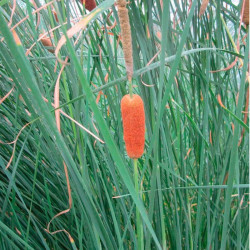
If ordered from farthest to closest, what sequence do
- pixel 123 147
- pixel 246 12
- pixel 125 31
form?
1. pixel 123 147
2. pixel 246 12
3. pixel 125 31

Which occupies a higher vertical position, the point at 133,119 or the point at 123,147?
the point at 133,119

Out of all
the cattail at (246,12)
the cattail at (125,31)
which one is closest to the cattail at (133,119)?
the cattail at (125,31)

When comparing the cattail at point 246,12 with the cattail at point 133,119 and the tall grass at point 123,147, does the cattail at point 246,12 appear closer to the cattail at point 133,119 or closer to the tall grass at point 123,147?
the tall grass at point 123,147

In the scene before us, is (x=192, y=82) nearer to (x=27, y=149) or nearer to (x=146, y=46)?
(x=146, y=46)

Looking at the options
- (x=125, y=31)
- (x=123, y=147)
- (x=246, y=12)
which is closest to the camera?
(x=125, y=31)

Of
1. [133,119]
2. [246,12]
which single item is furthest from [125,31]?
[246,12]

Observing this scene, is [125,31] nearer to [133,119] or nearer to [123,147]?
[133,119]

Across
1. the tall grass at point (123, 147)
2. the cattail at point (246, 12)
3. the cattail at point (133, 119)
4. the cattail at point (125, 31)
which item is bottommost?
the tall grass at point (123, 147)

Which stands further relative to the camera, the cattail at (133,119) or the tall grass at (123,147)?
the tall grass at (123,147)

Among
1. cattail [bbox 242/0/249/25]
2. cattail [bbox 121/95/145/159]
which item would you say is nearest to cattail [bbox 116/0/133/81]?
cattail [bbox 121/95/145/159]

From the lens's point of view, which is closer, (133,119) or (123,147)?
(133,119)
